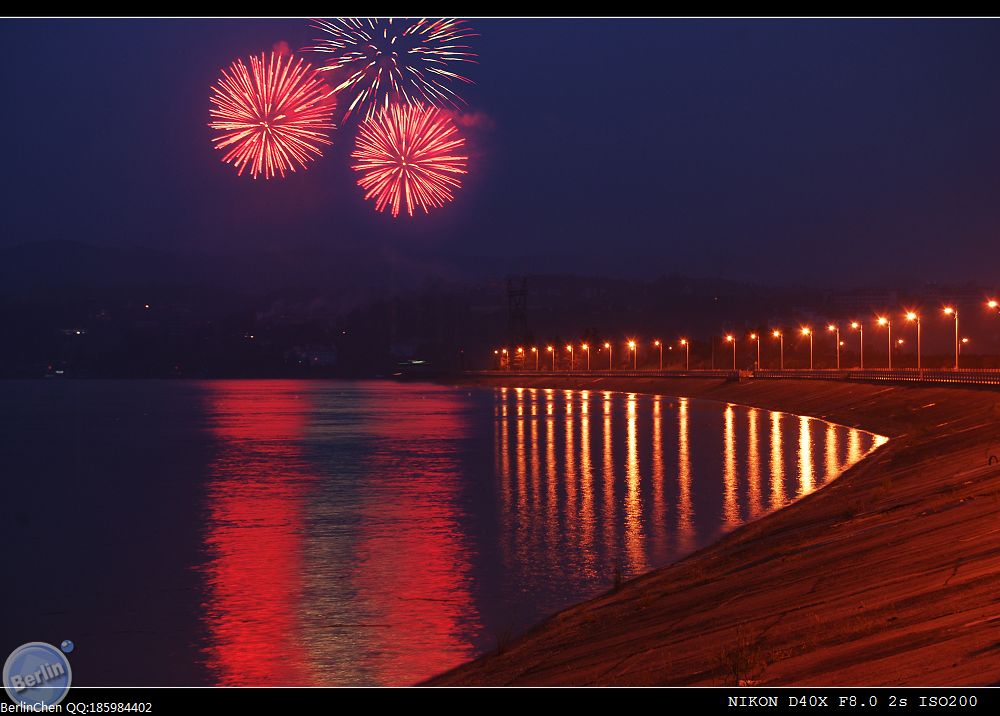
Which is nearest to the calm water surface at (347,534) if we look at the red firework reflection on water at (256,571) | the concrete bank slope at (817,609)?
the red firework reflection on water at (256,571)

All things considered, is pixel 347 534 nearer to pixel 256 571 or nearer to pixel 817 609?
pixel 256 571

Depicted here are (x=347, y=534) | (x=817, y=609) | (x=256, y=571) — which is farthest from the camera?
(x=347, y=534)

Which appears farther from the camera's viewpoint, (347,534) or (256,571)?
(347,534)

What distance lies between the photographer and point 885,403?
7700 cm

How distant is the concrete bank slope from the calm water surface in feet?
6.81

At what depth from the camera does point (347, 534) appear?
33.4 meters

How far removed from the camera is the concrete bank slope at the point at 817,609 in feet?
38.6

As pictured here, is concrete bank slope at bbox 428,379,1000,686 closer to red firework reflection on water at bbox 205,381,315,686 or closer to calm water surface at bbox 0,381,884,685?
calm water surface at bbox 0,381,884,685

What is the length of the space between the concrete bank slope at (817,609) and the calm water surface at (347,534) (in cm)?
208

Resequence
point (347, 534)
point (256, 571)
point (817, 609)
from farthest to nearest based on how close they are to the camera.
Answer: point (347, 534), point (256, 571), point (817, 609)

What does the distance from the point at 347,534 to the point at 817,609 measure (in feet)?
67.3

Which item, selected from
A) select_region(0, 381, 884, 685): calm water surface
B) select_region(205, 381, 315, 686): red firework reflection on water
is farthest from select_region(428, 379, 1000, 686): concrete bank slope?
select_region(205, 381, 315, 686): red firework reflection on water

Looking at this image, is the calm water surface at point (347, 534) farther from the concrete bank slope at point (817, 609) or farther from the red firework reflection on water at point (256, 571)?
the concrete bank slope at point (817, 609)

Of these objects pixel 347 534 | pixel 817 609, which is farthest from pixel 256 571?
pixel 817 609
